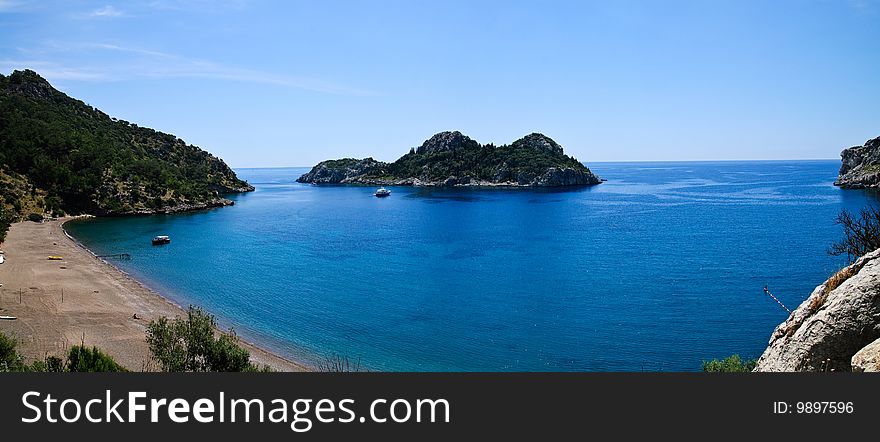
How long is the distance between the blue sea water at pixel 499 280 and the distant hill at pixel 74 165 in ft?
27.9

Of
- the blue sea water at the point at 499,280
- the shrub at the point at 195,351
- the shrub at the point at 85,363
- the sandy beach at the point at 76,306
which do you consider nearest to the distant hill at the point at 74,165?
the blue sea water at the point at 499,280

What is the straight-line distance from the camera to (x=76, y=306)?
4219 centimetres

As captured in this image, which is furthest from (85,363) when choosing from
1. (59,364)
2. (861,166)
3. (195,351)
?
(861,166)

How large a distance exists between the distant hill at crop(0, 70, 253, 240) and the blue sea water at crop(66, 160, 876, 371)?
8.51m

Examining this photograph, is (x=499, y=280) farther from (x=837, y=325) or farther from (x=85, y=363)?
(x=837, y=325)

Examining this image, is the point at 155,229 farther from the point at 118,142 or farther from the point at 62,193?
the point at 118,142

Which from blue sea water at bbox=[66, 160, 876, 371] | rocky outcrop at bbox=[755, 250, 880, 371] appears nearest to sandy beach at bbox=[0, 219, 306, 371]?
blue sea water at bbox=[66, 160, 876, 371]

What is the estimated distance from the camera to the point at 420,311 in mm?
44875

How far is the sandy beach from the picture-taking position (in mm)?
33188

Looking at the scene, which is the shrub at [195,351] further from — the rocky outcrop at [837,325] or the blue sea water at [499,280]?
the rocky outcrop at [837,325]

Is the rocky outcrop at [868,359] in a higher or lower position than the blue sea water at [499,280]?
higher

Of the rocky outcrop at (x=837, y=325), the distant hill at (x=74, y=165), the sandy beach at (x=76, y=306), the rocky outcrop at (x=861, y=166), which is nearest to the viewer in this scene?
the rocky outcrop at (x=837, y=325)

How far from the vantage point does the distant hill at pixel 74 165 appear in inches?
3831

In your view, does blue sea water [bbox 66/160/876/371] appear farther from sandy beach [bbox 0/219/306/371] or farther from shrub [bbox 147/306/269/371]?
shrub [bbox 147/306/269/371]
